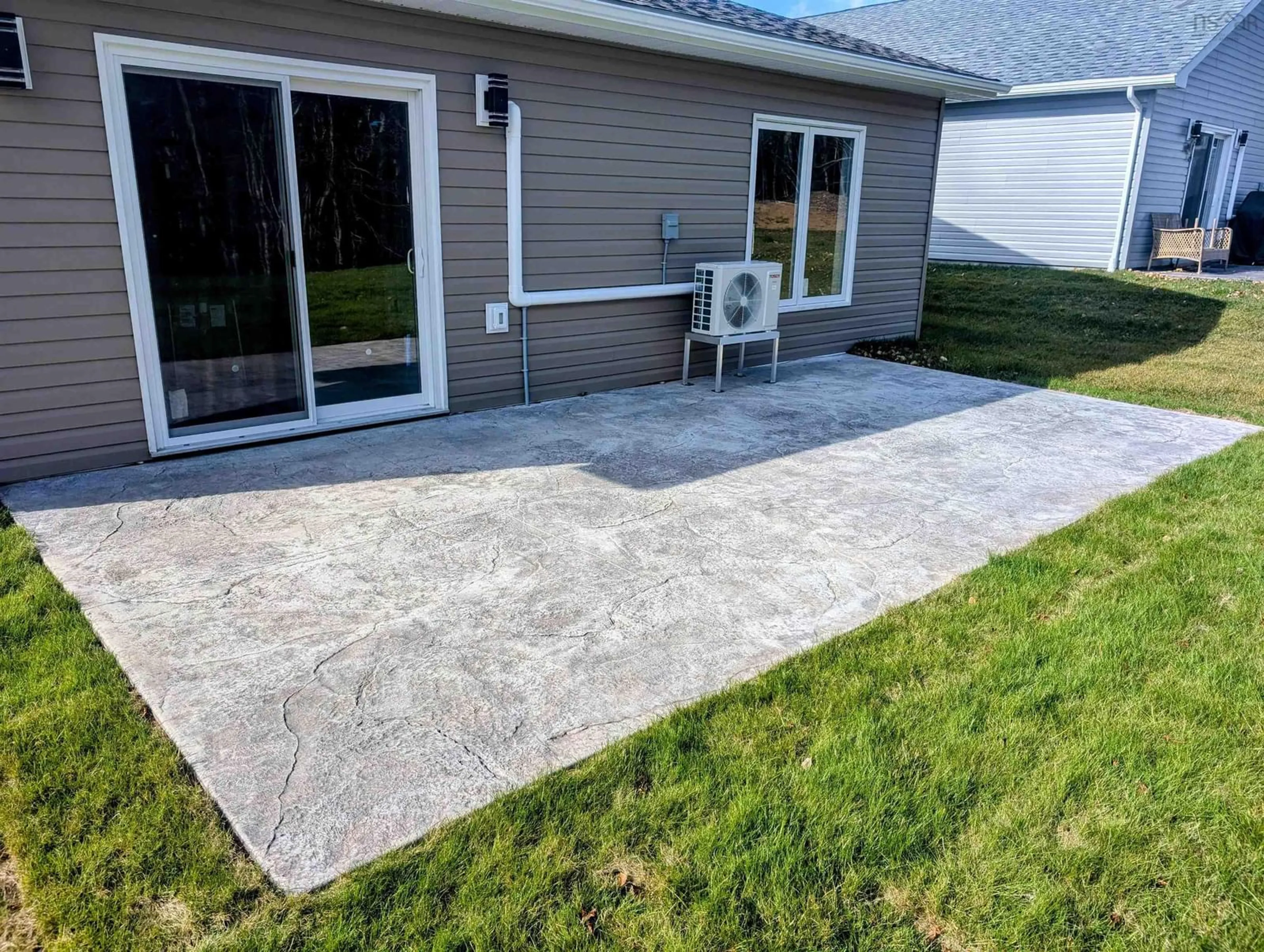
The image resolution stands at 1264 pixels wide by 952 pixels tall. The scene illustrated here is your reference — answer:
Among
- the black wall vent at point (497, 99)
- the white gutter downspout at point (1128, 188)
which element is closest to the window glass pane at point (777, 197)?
the black wall vent at point (497, 99)

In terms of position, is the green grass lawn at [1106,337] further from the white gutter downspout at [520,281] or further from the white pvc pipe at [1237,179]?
the white pvc pipe at [1237,179]

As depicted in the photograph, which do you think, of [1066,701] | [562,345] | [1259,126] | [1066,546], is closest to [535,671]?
[1066,701]

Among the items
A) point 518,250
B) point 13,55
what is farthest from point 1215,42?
point 13,55

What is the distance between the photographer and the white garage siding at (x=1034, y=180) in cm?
1273

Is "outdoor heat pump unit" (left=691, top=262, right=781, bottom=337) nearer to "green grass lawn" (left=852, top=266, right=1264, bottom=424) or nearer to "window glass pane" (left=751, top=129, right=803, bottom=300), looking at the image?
"window glass pane" (left=751, top=129, right=803, bottom=300)

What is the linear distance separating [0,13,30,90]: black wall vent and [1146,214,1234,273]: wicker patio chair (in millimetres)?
14015

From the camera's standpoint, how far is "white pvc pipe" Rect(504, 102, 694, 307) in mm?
5281

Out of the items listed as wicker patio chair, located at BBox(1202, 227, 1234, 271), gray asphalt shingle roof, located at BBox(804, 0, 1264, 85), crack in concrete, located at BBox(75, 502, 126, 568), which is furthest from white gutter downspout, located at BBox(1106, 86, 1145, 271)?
crack in concrete, located at BBox(75, 502, 126, 568)

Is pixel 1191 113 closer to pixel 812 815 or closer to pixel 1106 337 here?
pixel 1106 337

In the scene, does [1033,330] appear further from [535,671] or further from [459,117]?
[535,671]

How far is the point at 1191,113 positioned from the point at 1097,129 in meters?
1.82

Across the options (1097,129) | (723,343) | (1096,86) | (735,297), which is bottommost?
(723,343)

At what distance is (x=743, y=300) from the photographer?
6.36 m

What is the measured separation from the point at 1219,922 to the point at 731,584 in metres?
1.75
